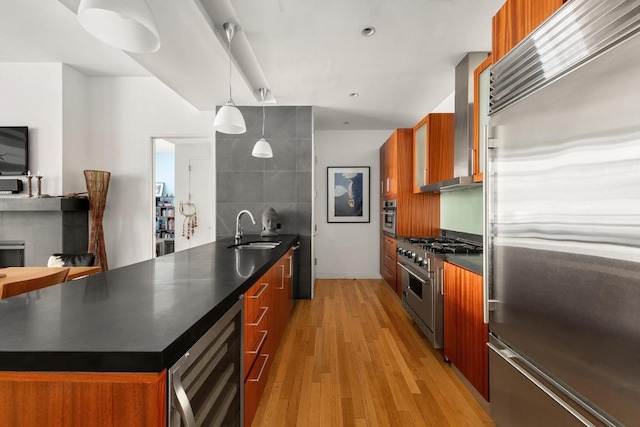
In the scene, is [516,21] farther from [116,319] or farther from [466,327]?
[116,319]

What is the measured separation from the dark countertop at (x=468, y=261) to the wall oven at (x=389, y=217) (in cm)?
194

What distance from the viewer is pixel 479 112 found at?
2459 millimetres

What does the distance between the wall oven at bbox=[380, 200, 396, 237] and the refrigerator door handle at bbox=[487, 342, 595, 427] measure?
9.22ft

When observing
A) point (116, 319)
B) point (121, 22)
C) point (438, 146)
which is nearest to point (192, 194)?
point (438, 146)

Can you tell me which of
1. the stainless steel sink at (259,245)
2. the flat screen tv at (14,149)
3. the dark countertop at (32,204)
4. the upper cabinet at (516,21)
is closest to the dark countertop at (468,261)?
the upper cabinet at (516,21)

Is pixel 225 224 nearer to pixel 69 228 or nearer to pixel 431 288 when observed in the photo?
pixel 69 228

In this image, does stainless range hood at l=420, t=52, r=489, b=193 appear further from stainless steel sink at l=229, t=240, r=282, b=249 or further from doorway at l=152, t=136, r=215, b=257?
doorway at l=152, t=136, r=215, b=257

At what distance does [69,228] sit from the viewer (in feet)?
13.0

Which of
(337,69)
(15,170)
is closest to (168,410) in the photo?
(337,69)

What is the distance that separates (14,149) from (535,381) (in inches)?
214

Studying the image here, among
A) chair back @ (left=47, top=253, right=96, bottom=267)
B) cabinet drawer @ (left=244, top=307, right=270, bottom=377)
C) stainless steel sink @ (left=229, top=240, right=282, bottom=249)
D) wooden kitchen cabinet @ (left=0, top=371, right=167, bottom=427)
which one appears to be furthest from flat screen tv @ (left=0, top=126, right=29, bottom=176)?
wooden kitchen cabinet @ (left=0, top=371, right=167, bottom=427)

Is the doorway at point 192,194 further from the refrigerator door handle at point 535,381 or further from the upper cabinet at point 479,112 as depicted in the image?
the refrigerator door handle at point 535,381

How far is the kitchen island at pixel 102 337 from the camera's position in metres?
0.67

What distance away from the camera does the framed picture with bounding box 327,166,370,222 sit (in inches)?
218
